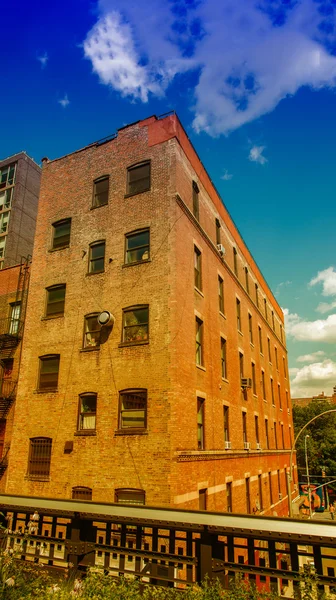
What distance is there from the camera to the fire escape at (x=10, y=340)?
68.4 ft

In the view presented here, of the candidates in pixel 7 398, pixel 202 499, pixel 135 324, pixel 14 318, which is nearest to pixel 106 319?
pixel 135 324

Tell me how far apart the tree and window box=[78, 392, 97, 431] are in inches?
2190

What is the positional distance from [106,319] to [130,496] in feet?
22.3

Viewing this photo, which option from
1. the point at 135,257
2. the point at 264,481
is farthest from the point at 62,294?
the point at 264,481

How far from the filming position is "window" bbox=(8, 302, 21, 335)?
22.7 metres

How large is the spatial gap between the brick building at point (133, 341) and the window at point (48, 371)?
64 millimetres

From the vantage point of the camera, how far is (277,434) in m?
34.0

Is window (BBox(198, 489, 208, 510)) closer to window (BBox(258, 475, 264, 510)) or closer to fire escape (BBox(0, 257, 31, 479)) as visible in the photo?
fire escape (BBox(0, 257, 31, 479))

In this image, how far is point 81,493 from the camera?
51.9 feet

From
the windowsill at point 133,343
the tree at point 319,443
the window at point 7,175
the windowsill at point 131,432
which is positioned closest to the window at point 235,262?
the windowsill at point 133,343

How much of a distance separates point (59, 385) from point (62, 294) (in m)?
4.49

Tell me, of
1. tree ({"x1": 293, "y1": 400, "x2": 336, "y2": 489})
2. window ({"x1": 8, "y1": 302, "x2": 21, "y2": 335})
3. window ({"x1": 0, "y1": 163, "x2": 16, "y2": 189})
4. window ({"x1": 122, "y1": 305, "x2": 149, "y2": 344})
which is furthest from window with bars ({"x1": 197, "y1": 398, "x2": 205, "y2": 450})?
tree ({"x1": 293, "y1": 400, "x2": 336, "y2": 489})

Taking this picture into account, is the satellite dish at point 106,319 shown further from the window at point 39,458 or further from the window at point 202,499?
the window at point 202,499

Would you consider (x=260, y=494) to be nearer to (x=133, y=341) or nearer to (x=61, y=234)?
(x=133, y=341)
